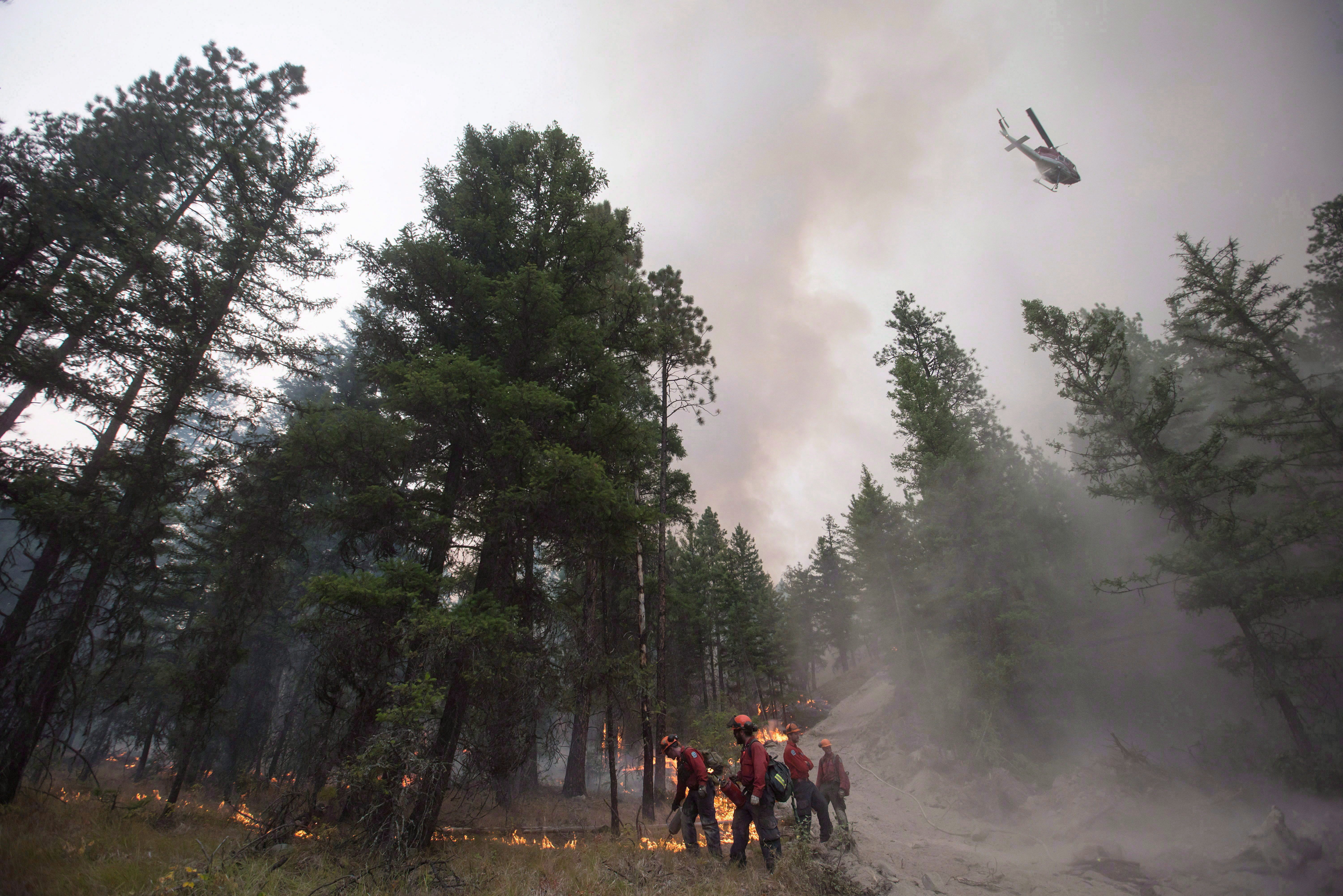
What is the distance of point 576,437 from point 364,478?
12.4ft

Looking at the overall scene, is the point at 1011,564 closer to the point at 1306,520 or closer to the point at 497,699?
the point at 1306,520

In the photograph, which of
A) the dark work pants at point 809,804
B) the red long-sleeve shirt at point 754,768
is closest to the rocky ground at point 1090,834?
the dark work pants at point 809,804

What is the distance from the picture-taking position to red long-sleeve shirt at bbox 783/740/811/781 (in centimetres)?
895

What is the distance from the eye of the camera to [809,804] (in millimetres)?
8734

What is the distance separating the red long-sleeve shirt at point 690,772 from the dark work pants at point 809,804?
179 cm

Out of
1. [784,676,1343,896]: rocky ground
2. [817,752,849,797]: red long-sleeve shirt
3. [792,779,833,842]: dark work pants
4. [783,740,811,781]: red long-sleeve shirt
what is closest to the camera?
[792,779,833,842]: dark work pants

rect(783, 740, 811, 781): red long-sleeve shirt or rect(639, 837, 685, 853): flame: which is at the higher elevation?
rect(783, 740, 811, 781): red long-sleeve shirt

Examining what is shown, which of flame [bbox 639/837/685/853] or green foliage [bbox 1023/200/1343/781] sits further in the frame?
green foliage [bbox 1023/200/1343/781]

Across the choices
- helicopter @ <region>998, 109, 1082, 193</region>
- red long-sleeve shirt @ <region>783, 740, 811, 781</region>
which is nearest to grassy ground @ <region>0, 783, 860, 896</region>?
red long-sleeve shirt @ <region>783, 740, 811, 781</region>

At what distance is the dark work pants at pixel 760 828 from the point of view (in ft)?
23.3

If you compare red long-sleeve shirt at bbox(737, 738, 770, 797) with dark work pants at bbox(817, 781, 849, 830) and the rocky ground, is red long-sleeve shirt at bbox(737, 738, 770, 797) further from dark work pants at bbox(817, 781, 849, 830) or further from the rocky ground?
dark work pants at bbox(817, 781, 849, 830)

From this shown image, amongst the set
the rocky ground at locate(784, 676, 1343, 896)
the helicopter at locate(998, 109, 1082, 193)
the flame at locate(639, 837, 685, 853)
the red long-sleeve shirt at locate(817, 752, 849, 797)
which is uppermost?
the helicopter at locate(998, 109, 1082, 193)

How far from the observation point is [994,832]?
48.4 feet

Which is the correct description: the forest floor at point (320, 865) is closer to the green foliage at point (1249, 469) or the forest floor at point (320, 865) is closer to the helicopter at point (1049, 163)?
the green foliage at point (1249, 469)
